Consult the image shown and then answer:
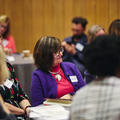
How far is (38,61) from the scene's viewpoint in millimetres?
3047

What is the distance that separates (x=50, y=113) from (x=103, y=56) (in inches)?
34.7

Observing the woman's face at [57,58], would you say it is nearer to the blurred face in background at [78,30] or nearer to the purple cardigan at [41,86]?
the purple cardigan at [41,86]

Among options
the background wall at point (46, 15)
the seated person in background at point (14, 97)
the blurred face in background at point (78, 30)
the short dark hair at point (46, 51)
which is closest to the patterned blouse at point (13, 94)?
the seated person in background at point (14, 97)

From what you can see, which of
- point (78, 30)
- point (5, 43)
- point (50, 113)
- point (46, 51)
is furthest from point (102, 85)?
point (5, 43)

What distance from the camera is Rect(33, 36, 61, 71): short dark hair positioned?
9.82 ft

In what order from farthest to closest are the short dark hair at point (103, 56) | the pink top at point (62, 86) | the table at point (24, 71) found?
1. the table at point (24, 71)
2. the pink top at point (62, 86)
3. the short dark hair at point (103, 56)

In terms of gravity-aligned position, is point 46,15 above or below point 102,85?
below

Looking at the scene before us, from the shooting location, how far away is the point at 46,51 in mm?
2992

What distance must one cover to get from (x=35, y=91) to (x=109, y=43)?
4.84 ft

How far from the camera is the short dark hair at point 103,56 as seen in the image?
5.46 feet

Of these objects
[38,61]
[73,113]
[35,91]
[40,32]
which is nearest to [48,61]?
[38,61]

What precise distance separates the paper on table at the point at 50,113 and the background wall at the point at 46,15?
5999 millimetres

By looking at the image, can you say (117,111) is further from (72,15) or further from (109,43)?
(72,15)

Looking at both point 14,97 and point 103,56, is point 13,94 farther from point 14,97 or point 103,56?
point 103,56
